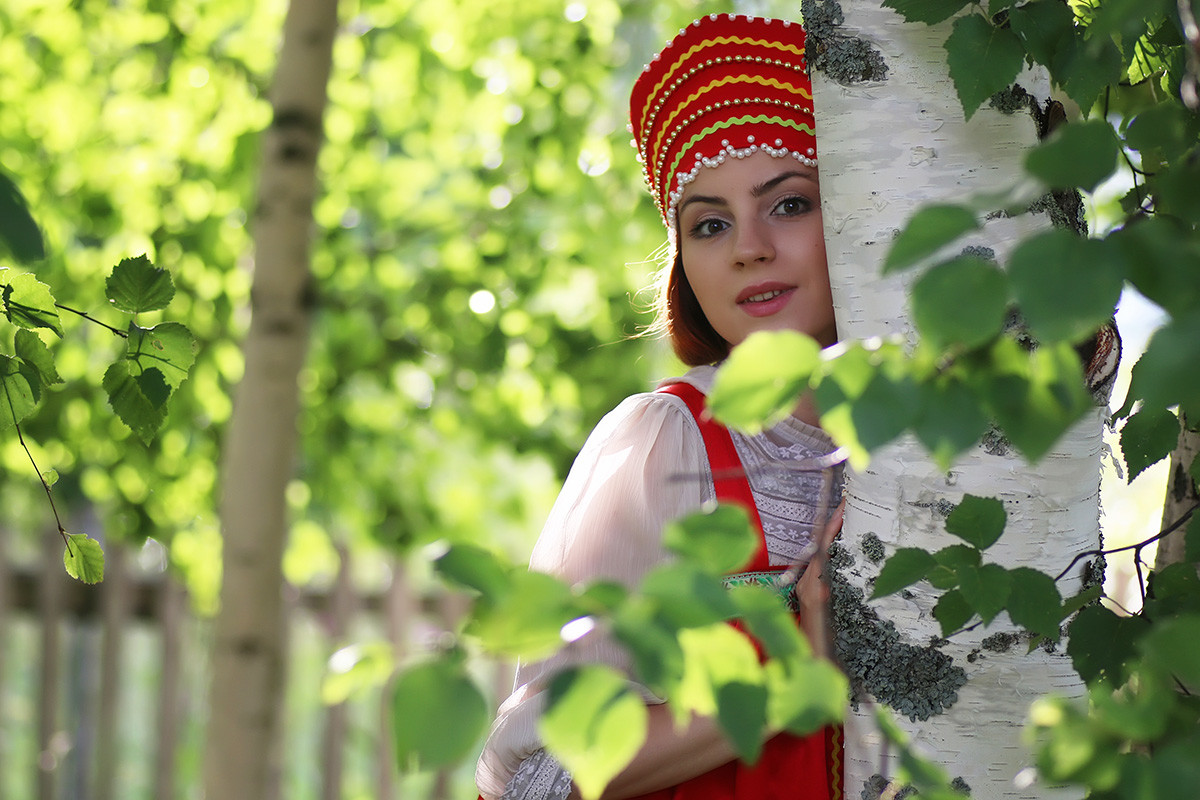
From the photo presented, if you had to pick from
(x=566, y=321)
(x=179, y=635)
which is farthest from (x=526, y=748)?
(x=179, y=635)

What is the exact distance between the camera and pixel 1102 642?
0.75 metres

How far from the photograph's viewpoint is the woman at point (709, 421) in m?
1.14

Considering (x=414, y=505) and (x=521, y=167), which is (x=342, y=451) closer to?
(x=414, y=505)

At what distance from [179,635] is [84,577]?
3.69m

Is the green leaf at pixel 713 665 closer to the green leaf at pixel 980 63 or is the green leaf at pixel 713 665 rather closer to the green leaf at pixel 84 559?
the green leaf at pixel 980 63

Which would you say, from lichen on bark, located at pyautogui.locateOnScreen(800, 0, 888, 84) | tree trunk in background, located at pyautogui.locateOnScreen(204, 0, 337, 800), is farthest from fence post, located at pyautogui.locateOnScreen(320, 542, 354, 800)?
lichen on bark, located at pyautogui.locateOnScreen(800, 0, 888, 84)

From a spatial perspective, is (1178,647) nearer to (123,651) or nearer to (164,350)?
(164,350)

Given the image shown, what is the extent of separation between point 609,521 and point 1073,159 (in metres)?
0.80

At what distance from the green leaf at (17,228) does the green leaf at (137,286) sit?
26cm

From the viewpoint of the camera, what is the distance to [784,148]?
1.35m

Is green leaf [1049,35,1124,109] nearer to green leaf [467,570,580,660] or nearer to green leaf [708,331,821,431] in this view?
green leaf [708,331,821,431]

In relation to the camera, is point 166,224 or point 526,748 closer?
point 526,748

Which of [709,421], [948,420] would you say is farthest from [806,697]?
[709,421]

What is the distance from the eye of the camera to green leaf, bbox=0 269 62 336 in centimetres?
77
